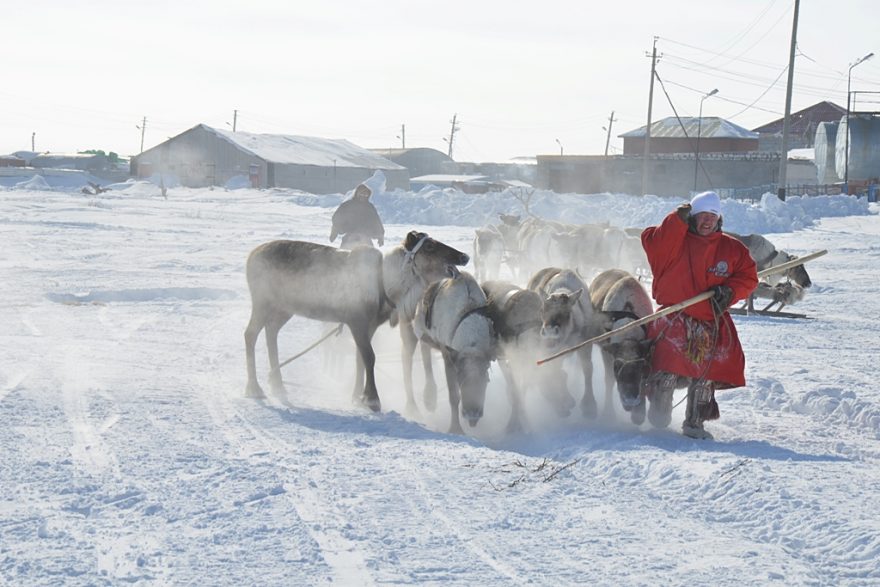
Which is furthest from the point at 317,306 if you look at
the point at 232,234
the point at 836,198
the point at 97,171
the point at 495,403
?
the point at 97,171

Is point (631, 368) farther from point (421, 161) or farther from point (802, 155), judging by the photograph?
point (421, 161)

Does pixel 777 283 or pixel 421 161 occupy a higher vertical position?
pixel 421 161

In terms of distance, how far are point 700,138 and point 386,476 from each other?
7014cm

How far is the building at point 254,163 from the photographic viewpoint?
68062 millimetres

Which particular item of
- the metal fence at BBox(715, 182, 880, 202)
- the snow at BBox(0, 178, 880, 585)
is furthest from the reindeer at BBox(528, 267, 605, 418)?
the metal fence at BBox(715, 182, 880, 202)

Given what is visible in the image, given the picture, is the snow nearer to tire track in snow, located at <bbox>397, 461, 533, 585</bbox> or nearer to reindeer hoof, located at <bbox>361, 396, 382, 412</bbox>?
tire track in snow, located at <bbox>397, 461, 533, 585</bbox>

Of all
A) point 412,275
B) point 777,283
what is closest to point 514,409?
point 412,275

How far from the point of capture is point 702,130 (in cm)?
7306

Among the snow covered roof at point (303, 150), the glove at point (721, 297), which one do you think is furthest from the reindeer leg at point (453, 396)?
the snow covered roof at point (303, 150)

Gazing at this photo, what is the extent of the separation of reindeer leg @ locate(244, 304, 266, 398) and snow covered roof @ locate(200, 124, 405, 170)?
59407 millimetres

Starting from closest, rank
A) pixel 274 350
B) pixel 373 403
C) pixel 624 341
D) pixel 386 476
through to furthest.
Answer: pixel 386 476, pixel 624 341, pixel 373 403, pixel 274 350

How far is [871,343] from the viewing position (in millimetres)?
11758

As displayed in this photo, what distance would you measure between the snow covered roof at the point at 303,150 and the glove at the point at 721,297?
62.4 m

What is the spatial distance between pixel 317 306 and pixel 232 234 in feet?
64.8
